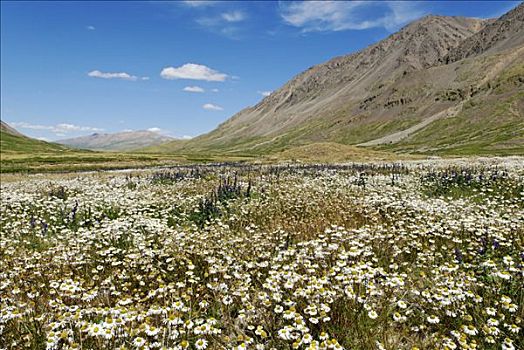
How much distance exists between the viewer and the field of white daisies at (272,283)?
14.9 ft

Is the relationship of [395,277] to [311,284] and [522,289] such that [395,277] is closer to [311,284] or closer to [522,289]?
[311,284]

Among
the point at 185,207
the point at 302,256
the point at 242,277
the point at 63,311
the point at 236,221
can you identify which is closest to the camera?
the point at 63,311

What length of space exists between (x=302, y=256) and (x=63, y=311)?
3.96 meters

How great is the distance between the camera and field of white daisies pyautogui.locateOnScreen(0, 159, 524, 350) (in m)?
4.55

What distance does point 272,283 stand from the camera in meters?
5.66

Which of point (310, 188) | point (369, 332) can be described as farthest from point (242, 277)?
point (310, 188)

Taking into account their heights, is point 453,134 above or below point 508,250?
above

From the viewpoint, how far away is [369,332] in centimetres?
483

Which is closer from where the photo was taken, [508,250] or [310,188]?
[508,250]

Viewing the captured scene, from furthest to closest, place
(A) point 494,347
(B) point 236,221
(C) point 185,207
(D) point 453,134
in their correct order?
(D) point 453,134 < (C) point 185,207 < (B) point 236,221 < (A) point 494,347

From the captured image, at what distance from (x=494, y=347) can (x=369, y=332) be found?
1.45 metres

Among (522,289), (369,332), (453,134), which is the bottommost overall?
(369,332)

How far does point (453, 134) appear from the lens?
149625mm

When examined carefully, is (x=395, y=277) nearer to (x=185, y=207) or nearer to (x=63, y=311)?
(x=63, y=311)
